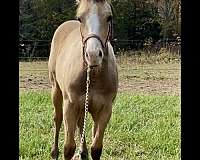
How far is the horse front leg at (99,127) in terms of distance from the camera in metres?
3.50

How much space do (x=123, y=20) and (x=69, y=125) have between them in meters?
11.3

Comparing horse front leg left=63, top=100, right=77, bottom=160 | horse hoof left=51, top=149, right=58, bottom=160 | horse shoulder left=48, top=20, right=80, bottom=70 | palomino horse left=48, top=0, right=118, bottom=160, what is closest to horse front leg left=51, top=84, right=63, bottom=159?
horse hoof left=51, top=149, right=58, bottom=160

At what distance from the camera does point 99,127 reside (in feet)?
11.7

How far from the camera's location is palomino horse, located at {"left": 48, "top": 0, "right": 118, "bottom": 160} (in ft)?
9.66

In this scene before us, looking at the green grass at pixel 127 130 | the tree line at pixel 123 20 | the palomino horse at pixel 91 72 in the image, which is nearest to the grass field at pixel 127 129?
the green grass at pixel 127 130

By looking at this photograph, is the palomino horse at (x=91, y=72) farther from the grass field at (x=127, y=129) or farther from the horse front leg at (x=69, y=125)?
the grass field at (x=127, y=129)

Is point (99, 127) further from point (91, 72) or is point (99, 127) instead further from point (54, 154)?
point (54, 154)

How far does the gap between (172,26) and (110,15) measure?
13.0 m

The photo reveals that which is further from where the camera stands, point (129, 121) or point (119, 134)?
point (129, 121)
